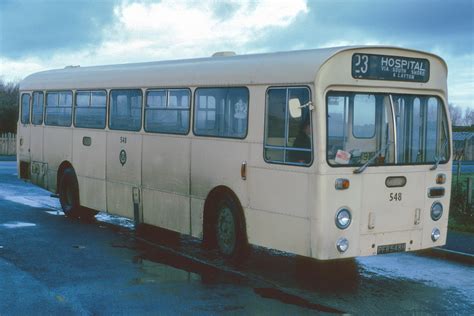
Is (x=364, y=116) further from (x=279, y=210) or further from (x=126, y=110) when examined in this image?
(x=126, y=110)

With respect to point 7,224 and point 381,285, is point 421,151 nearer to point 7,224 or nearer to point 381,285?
point 381,285

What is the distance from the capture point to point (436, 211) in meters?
10.6

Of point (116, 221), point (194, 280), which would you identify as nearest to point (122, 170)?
point (116, 221)

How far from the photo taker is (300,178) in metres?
9.72

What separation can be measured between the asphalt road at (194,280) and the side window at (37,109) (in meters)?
4.10

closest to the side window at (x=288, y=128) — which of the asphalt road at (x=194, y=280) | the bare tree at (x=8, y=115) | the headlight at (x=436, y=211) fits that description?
the asphalt road at (x=194, y=280)

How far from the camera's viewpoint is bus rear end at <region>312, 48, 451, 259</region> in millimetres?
9508

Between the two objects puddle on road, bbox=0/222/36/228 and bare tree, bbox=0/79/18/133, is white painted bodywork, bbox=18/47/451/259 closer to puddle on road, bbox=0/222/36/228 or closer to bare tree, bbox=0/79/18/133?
puddle on road, bbox=0/222/36/228

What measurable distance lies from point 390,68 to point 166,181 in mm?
4285

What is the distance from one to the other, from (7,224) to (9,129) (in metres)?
34.4

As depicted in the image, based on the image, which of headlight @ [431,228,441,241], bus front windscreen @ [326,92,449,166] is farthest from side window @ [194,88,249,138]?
headlight @ [431,228,441,241]

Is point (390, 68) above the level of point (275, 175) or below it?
above

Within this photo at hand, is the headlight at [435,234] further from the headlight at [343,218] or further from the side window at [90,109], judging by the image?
the side window at [90,109]

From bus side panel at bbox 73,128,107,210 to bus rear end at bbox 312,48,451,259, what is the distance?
20.0 feet
